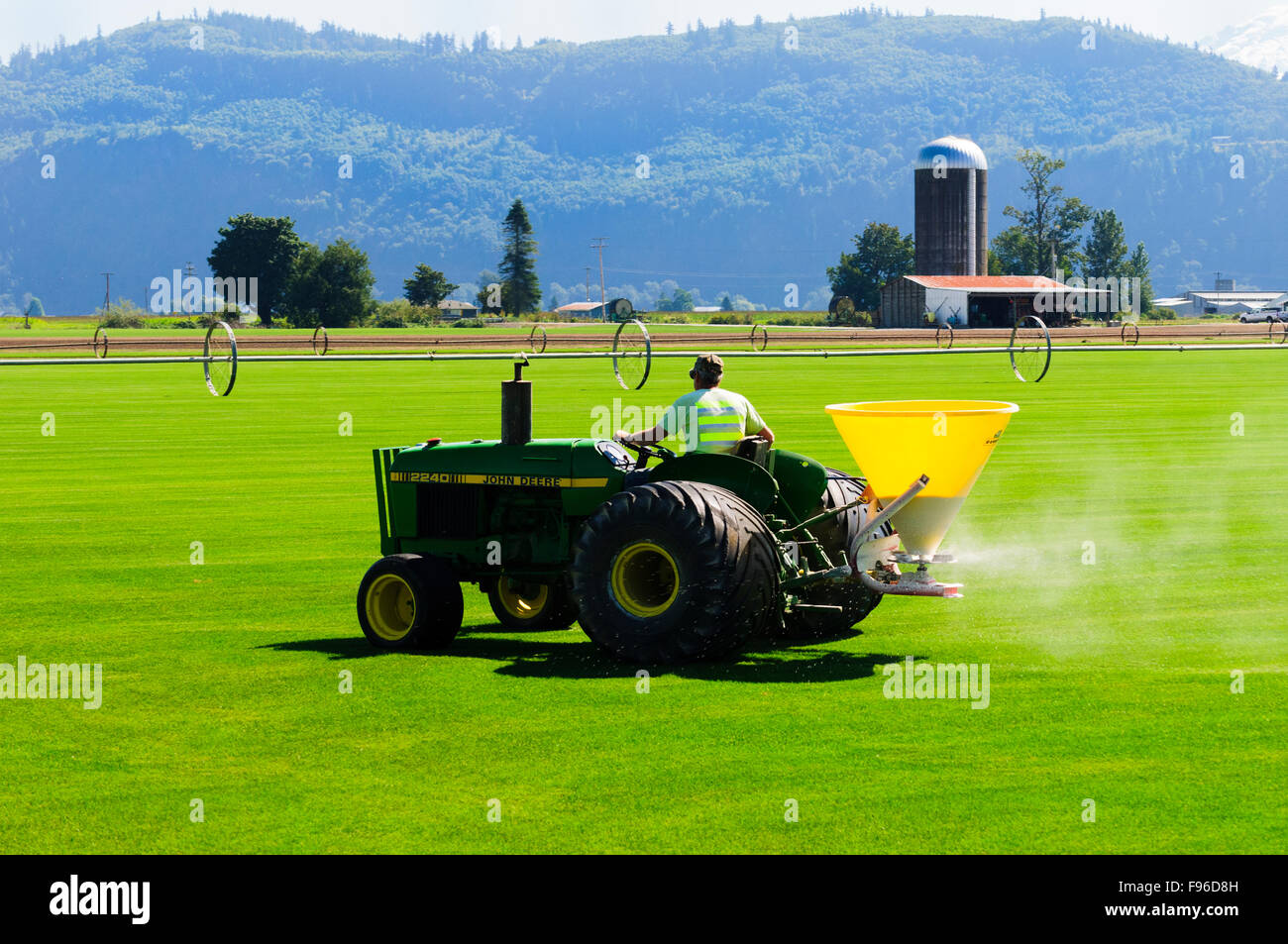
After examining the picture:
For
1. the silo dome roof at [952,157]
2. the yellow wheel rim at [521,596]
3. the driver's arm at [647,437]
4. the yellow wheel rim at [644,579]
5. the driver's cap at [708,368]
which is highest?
the silo dome roof at [952,157]

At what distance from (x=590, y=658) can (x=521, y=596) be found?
4.94 ft

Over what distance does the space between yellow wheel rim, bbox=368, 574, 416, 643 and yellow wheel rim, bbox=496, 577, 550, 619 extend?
866mm

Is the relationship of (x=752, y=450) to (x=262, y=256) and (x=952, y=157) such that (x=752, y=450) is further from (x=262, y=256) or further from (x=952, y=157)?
(x=952, y=157)

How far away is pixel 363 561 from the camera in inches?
628

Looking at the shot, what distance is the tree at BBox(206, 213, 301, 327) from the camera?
6053 inches

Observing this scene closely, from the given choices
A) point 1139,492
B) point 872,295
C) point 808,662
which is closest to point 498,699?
point 808,662

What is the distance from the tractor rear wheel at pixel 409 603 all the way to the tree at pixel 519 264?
176990mm

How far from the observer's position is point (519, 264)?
190 meters

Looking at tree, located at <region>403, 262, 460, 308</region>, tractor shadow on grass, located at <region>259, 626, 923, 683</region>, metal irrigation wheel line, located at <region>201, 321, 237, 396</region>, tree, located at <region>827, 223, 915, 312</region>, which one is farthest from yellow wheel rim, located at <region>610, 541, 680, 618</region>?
tree, located at <region>827, 223, 915, 312</region>

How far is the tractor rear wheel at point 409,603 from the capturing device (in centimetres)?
1167

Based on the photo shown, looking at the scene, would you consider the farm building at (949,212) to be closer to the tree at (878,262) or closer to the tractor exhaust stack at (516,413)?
the tree at (878,262)

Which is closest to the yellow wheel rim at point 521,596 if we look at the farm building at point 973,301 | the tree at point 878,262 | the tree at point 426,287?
the farm building at point 973,301

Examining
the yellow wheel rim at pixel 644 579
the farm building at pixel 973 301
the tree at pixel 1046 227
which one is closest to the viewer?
the yellow wheel rim at pixel 644 579

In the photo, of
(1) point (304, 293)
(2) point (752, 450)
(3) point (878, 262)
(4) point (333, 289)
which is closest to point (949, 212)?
(3) point (878, 262)
